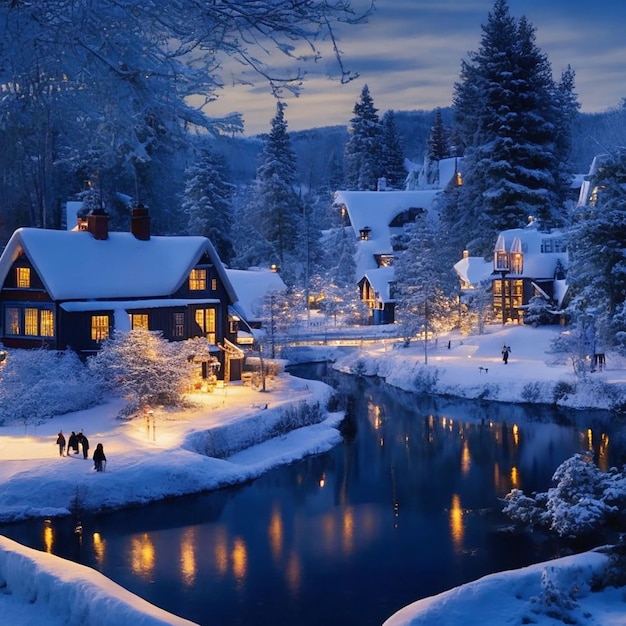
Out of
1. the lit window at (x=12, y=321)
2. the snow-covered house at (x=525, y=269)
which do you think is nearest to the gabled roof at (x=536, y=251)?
the snow-covered house at (x=525, y=269)

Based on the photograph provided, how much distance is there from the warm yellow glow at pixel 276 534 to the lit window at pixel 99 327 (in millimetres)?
14787

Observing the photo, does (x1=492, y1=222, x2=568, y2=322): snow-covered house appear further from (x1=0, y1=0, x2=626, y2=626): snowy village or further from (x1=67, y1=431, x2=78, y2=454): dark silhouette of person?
(x1=67, y1=431, x2=78, y2=454): dark silhouette of person

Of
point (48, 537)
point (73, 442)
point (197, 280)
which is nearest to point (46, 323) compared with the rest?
point (197, 280)

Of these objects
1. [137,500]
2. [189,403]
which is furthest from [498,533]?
[189,403]

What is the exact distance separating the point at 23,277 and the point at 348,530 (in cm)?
2082

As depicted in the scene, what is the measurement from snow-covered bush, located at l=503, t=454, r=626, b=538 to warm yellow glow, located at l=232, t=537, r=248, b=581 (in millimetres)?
7340

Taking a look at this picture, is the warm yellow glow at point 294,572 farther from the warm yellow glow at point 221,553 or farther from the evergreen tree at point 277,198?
the evergreen tree at point 277,198

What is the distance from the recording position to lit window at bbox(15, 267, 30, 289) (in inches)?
1378

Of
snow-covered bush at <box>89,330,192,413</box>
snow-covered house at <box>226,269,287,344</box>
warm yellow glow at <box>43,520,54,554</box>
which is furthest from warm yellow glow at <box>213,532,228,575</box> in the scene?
snow-covered house at <box>226,269,287,344</box>

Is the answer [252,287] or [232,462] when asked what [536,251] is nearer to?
[252,287]

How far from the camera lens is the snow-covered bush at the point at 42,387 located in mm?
29266

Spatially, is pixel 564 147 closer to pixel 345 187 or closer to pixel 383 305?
pixel 383 305

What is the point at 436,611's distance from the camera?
15.0 metres

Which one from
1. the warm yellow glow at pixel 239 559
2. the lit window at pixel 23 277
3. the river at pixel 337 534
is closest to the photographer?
the river at pixel 337 534
